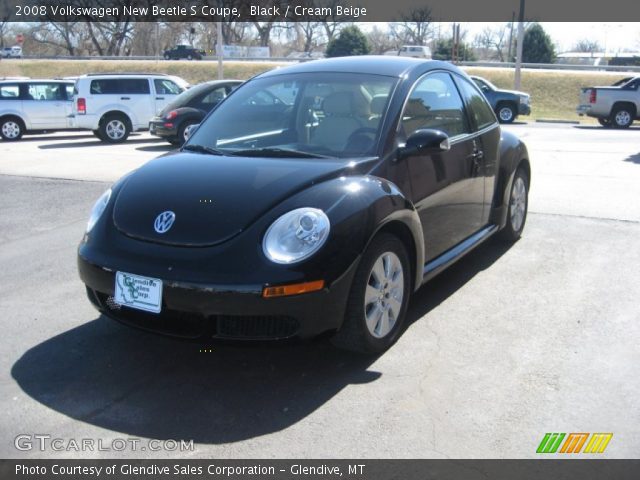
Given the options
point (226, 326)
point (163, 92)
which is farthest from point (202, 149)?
point (163, 92)

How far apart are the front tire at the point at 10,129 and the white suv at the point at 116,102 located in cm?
161

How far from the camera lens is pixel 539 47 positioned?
55.8m

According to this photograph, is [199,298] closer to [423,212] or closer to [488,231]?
[423,212]

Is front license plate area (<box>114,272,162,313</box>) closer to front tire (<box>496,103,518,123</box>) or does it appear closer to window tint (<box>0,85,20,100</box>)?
window tint (<box>0,85,20,100</box>)

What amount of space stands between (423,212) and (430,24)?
256 feet

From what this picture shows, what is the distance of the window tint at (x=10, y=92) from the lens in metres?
18.9

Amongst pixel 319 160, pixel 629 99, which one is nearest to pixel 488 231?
pixel 319 160

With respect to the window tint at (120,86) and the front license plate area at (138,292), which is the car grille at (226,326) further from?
the window tint at (120,86)

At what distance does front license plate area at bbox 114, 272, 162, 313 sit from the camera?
3.49 meters

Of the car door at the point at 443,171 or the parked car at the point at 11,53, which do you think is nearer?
the car door at the point at 443,171

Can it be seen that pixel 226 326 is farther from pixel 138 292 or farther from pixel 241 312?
pixel 138 292

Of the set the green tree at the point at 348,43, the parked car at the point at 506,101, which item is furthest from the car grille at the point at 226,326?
the green tree at the point at 348,43

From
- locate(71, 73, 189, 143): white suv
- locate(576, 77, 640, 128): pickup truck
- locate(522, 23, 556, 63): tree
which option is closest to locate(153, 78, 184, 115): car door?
locate(71, 73, 189, 143): white suv

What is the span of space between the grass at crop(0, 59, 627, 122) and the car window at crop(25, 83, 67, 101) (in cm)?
1884
